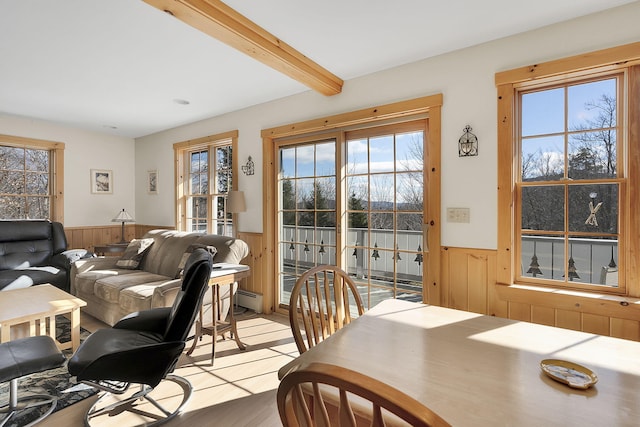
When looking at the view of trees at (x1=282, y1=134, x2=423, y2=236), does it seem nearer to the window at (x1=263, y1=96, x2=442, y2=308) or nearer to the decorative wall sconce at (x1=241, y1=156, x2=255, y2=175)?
the window at (x1=263, y1=96, x2=442, y2=308)

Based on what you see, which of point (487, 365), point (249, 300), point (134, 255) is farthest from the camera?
point (134, 255)

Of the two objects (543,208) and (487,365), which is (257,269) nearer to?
(543,208)

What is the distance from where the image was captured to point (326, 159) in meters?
3.53

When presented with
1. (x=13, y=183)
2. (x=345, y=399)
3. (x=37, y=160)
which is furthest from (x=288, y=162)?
(x=13, y=183)

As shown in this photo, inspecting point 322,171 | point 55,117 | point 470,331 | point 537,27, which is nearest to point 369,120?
point 322,171

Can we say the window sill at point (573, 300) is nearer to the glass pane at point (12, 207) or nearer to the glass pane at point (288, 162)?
the glass pane at point (288, 162)

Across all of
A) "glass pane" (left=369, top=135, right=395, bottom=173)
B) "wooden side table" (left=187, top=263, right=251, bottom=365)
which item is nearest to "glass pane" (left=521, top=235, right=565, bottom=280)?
"glass pane" (left=369, top=135, right=395, bottom=173)

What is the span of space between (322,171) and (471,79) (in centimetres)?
170

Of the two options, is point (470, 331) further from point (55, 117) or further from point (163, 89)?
point (55, 117)

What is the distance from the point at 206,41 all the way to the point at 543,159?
8.97 feet

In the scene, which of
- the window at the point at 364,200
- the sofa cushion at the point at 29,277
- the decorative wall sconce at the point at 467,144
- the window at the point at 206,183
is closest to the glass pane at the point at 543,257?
the window at the point at 364,200

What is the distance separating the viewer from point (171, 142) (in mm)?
5102

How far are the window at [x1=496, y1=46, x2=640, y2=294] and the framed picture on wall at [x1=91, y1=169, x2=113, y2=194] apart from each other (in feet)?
19.5

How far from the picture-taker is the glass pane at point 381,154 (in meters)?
3.11
